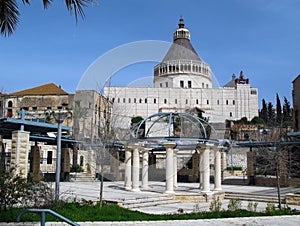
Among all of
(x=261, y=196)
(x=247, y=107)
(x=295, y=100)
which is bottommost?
(x=261, y=196)

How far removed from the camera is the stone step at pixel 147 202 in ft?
48.6

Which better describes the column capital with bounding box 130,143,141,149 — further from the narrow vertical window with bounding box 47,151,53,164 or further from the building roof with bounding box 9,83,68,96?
the building roof with bounding box 9,83,68,96

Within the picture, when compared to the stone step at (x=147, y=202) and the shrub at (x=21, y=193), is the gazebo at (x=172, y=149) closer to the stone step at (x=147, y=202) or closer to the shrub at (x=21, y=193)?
the stone step at (x=147, y=202)

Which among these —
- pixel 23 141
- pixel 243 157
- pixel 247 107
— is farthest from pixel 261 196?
pixel 247 107

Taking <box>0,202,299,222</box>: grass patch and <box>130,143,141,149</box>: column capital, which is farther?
<box>130,143,141,149</box>: column capital

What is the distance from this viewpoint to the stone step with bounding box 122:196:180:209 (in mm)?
14802

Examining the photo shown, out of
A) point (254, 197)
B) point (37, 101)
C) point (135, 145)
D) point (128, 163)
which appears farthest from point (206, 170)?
point (37, 101)

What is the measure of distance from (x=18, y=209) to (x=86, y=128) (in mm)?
20553

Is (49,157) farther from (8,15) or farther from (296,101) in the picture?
(8,15)

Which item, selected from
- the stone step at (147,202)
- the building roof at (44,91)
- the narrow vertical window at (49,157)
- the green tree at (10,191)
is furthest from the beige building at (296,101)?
the building roof at (44,91)

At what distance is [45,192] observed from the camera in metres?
11.1

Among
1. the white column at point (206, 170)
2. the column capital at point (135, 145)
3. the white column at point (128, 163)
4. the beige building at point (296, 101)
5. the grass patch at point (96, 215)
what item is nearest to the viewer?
the grass patch at point (96, 215)

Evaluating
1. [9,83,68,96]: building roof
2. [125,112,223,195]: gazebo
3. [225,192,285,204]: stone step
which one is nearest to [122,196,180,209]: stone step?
[125,112,223,195]: gazebo

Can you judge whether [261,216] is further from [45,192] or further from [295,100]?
[295,100]
